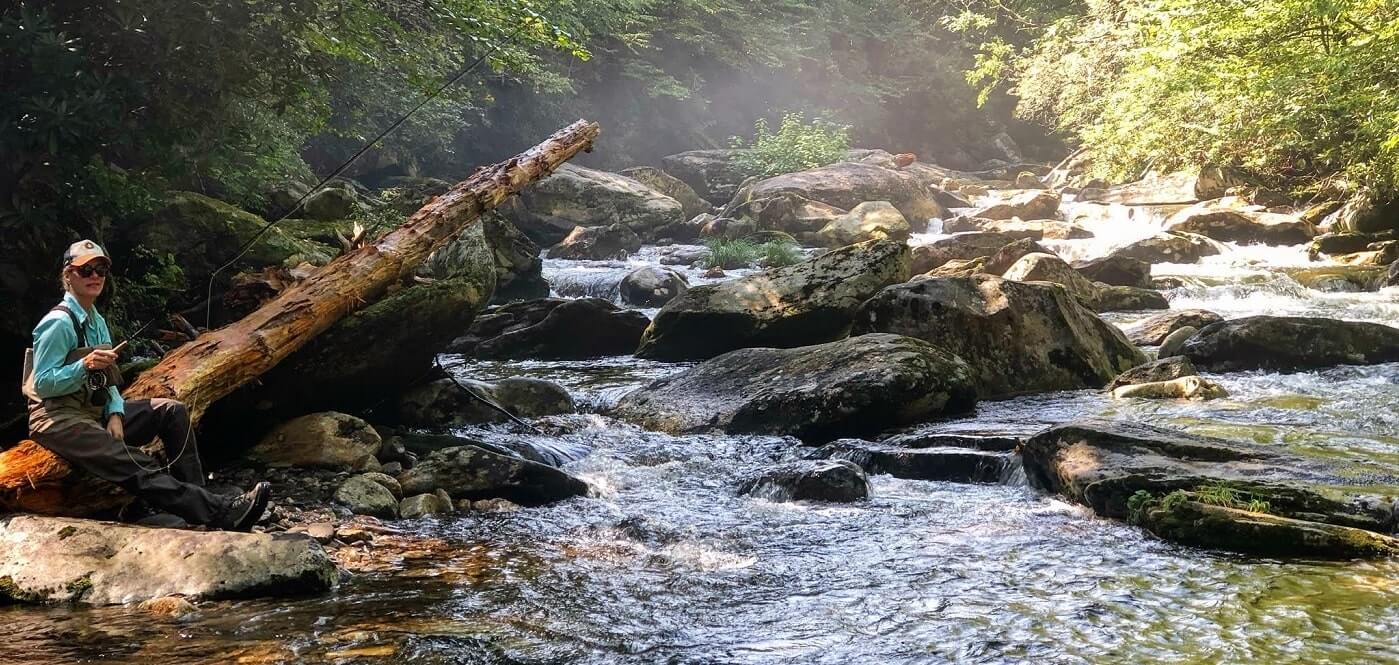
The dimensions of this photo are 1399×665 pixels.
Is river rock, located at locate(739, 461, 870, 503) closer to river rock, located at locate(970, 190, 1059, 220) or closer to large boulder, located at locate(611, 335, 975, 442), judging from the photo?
large boulder, located at locate(611, 335, 975, 442)

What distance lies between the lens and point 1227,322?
12133 mm

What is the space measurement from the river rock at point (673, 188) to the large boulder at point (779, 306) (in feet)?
53.7

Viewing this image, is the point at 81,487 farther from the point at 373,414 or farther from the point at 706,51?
the point at 706,51

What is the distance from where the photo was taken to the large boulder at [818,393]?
30.2ft

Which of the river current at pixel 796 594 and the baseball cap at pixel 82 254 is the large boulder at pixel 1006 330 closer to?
the river current at pixel 796 594

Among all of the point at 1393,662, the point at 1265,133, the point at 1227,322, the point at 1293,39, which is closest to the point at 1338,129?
the point at 1265,133

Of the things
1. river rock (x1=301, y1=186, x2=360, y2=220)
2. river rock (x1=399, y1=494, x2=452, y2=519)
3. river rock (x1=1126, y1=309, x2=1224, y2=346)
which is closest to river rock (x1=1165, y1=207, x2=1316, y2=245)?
river rock (x1=1126, y1=309, x2=1224, y2=346)

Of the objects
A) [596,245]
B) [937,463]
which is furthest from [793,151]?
[937,463]

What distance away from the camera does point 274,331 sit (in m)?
6.95

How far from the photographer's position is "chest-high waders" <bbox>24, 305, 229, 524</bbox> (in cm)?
509

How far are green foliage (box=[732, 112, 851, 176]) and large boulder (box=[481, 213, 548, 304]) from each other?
1404cm

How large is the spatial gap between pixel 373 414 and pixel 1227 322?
10.2 meters

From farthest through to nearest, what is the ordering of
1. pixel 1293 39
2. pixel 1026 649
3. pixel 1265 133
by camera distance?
pixel 1265 133
pixel 1293 39
pixel 1026 649

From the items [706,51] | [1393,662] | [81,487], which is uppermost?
[706,51]
